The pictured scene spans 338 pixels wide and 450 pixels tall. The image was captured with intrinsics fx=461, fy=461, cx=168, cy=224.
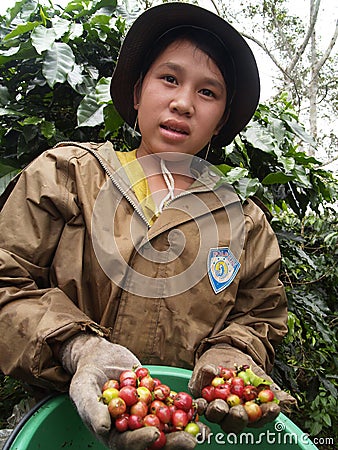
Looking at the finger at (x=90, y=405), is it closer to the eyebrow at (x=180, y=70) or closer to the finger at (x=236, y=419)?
the finger at (x=236, y=419)

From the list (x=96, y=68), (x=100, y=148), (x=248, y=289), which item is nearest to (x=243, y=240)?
(x=248, y=289)

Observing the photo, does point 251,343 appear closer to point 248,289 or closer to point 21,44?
point 248,289

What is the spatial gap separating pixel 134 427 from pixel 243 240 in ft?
2.03

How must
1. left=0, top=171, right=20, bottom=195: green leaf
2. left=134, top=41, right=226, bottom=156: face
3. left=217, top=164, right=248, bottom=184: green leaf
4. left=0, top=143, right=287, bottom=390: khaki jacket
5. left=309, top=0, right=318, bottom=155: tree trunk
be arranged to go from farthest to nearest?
left=309, top=0, right=318, bottom=155: tree trunk
left=0, top=171, right=20, bottom=195: green leaf
left=217, top=164, right=248, bottom=184: green leaf
left=134, top=41, right=226, bottom=156: face
left=0, top=143, right=287, bottom=390: khaki jacket

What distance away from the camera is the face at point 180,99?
1.18 m

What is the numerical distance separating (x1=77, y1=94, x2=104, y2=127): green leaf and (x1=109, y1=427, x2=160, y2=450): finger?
3.08ft

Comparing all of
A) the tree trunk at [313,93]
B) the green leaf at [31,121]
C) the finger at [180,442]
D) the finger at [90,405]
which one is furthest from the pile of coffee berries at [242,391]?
the tree trunk at [313,93]

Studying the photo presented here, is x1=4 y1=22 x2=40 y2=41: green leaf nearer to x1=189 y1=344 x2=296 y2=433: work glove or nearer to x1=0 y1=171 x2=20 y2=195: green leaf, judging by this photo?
x1=0 y1=171 x2=20 y2=195: green leaf

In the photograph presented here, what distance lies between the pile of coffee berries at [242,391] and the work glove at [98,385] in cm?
14

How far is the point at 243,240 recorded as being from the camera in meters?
1.23

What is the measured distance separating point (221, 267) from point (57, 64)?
2.60 feet

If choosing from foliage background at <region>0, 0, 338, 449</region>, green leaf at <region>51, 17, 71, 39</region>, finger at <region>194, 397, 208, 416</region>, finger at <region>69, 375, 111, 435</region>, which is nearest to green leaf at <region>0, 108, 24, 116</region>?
foliage background at <region>0, 0, 338, 449</region>

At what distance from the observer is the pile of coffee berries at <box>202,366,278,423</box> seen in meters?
0.85

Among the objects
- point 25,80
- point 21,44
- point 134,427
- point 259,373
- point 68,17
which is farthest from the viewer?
point 68,17
